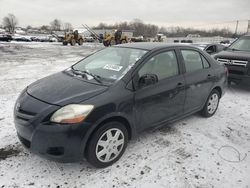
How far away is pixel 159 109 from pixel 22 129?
73.2 inches

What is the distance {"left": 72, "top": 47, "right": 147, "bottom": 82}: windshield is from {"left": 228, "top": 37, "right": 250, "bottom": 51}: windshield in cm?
495

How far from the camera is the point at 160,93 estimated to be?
3197mm

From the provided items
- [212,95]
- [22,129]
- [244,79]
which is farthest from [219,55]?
[22,129]

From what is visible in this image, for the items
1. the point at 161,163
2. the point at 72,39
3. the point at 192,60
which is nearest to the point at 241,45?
the point at 192,60

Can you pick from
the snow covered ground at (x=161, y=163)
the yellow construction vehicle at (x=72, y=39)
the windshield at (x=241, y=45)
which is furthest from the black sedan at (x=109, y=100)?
the yellow construction vehicle at (x=72, y=39)

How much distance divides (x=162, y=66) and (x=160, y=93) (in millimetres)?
458

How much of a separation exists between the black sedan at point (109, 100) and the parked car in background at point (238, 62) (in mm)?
2608

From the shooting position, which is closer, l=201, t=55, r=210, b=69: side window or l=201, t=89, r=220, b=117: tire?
l=201, t=55, r=210, b=69: side window

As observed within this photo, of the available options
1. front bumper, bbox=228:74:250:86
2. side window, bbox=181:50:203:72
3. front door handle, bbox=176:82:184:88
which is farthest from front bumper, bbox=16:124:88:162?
front bumper, bbox=228:74:250:86

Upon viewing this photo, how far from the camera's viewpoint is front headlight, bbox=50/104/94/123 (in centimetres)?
241

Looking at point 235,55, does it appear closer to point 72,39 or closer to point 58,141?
point 58,141

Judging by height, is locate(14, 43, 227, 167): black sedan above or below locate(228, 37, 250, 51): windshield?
below

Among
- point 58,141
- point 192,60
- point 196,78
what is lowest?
point 58,141

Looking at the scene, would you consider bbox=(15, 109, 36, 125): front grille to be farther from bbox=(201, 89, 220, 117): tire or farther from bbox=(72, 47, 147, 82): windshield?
bbox=(201, 89, 220, 117): tire
